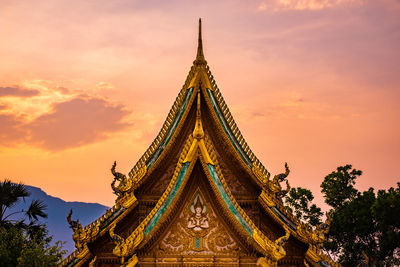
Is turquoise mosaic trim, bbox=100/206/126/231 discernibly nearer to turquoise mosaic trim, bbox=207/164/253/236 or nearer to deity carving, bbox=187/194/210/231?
deity carving, bbox=187/194/210/231

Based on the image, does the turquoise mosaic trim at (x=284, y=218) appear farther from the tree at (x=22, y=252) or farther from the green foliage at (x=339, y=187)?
the green foliage at (x=339, y=187)

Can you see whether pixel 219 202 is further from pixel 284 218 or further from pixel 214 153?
pixel 284 218

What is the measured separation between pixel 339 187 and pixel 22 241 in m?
33.5

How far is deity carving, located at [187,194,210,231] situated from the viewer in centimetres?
1603

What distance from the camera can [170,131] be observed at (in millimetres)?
20406

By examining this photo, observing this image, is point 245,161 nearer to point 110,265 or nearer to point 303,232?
point 303,232

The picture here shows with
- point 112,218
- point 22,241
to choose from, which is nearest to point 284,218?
point 112,218

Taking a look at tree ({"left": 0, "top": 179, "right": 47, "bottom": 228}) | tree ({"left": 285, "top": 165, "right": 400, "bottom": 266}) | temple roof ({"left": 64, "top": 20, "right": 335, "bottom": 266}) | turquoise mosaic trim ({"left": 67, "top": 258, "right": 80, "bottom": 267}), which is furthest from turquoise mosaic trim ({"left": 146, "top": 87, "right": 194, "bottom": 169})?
tree ({"left": 285, "top": 165, "right": 400, "bottom": 266})

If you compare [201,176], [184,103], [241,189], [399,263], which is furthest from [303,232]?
[399,263]

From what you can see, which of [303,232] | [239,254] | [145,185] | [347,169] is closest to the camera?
[239,254]

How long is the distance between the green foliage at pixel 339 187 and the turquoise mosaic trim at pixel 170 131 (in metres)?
31.8

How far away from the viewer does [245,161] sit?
2012cm

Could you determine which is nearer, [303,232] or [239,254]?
[239,254]

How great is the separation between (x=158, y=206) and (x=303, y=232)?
219 inches
